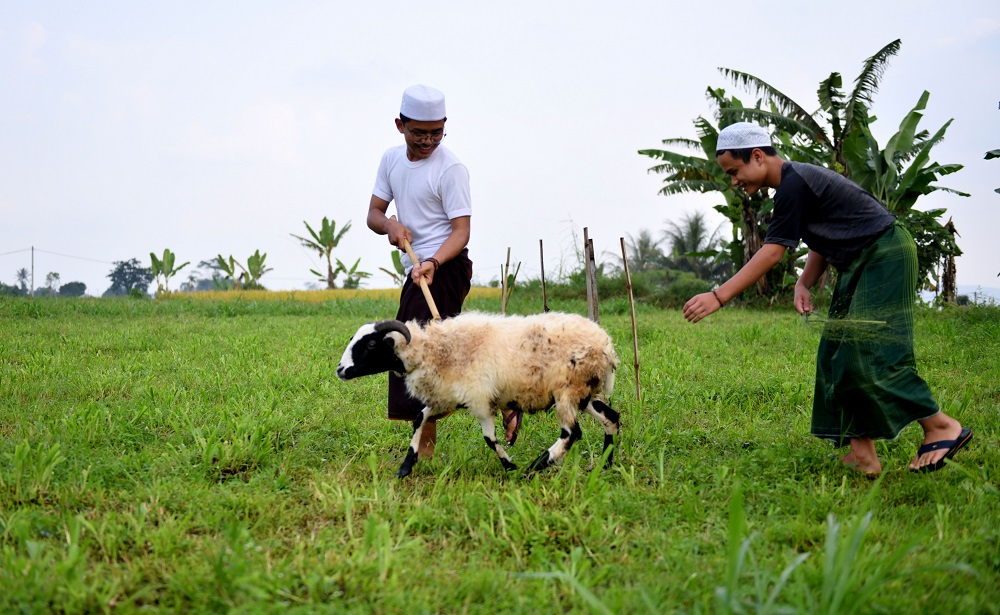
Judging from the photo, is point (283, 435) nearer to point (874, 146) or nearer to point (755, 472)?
point (755, 472)

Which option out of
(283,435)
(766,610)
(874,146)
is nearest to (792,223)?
(766,610)

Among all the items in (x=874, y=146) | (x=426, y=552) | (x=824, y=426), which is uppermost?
(x=874, y=146)

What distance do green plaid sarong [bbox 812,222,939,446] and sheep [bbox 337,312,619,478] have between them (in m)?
1.37

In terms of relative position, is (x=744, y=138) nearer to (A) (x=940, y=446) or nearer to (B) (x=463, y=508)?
(A) (x=940, y=446)

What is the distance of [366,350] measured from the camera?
4398mm

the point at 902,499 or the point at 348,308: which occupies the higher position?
the point at 348,308

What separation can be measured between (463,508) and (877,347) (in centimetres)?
250

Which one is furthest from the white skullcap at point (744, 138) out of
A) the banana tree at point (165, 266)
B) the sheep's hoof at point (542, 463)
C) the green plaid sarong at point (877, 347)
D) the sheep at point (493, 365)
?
the banana tree at point (165, 266)

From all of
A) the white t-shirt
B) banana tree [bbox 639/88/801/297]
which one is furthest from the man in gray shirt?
banana tree [bbox 639/88/801/297]

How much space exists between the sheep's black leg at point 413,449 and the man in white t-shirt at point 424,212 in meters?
0.07

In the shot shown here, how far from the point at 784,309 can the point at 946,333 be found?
25.0ft

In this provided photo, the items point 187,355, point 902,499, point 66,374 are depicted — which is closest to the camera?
point 902,499

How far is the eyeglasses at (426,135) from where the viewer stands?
15.3 feet

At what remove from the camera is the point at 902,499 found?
417 centimetres
